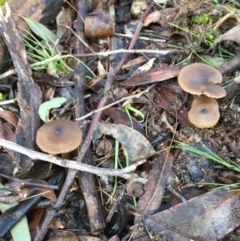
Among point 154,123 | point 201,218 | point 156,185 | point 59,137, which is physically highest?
point 59,137

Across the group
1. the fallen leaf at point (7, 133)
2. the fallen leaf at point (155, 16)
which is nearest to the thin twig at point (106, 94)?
the fallen leaf at point (155, 16)

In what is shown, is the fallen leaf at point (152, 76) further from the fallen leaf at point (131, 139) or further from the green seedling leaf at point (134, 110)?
the fallen leaf at point (131, 139)

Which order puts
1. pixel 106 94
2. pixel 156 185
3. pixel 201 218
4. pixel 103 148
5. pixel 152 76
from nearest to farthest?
1. pixel 201 218
2. pixel 156 185
3. pixel 103 148
4. pixel 106 94
5. pixel 152 76

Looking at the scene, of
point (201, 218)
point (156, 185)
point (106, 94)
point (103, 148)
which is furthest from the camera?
point (106, 94)

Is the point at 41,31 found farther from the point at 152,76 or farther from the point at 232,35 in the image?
the point at 232,35

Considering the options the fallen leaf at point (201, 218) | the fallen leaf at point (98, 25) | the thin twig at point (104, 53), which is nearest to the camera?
the fallen leaf at point (201, 218)

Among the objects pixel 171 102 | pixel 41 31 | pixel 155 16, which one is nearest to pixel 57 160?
pixel 171 102

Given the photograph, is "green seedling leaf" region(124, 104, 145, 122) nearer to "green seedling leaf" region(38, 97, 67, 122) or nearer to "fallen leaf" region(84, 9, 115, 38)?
"green seedling leaf" region(38, 97, 67, 122)

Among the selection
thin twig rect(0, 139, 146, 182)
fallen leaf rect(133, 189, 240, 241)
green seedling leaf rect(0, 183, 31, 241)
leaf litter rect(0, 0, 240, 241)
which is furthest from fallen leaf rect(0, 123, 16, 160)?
fallen leaf rect(133, 189, 240, 241)
